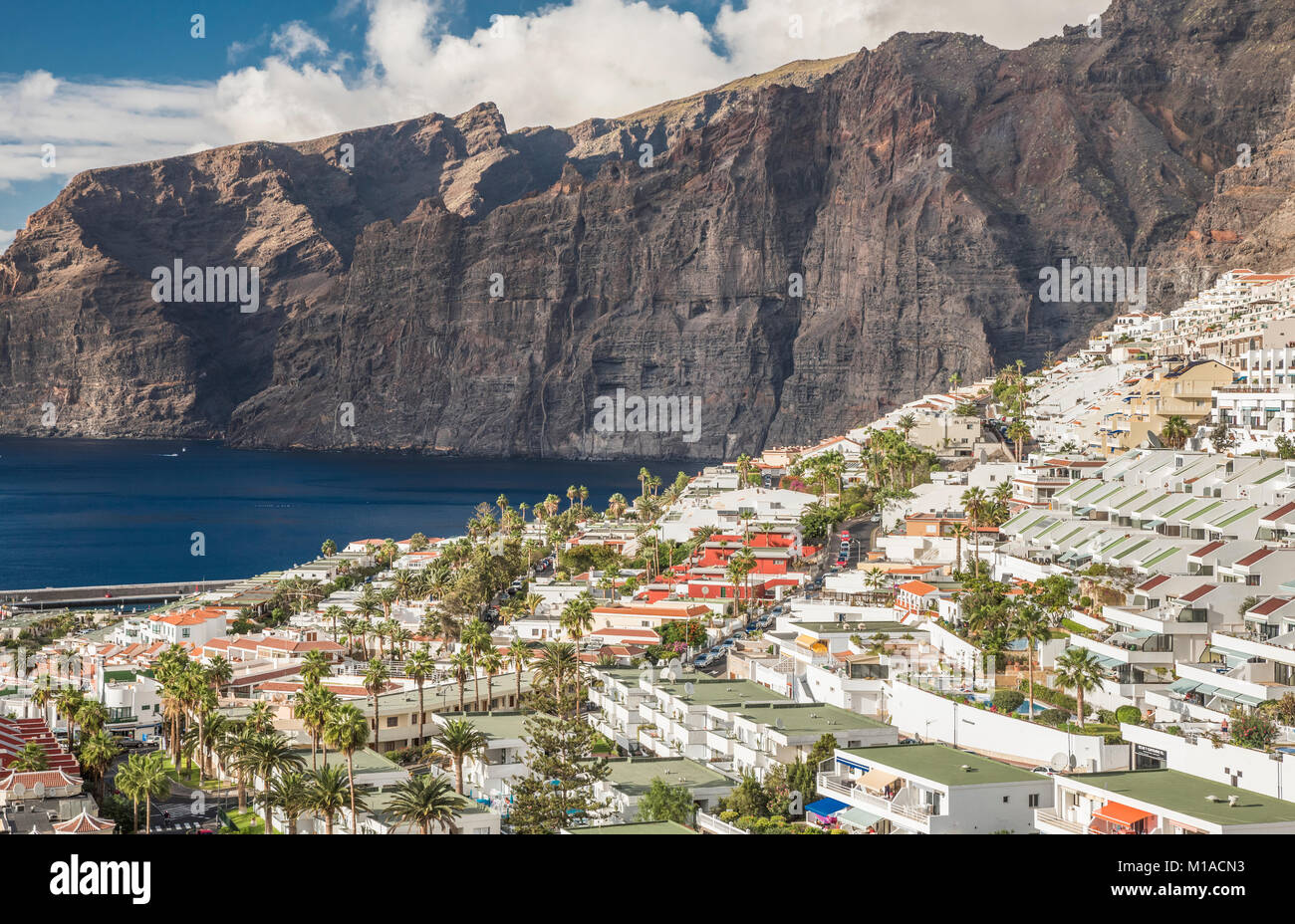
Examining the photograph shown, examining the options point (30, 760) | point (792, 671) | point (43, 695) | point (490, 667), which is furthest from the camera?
point (43, 695)

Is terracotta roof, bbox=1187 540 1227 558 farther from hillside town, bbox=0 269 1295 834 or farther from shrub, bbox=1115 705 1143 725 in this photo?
shrub, bbox=1115 705 1143 725

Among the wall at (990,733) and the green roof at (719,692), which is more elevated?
the wall at (990,733)

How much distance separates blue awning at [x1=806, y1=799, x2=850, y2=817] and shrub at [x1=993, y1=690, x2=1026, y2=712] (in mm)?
6820

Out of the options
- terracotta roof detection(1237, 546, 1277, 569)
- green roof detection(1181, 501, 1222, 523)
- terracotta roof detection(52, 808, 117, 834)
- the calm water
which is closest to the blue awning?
terracotta roof detection(1237, 546, 1277, 569)

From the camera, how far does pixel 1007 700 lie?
39062 mm

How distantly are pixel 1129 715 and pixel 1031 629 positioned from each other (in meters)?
5.22

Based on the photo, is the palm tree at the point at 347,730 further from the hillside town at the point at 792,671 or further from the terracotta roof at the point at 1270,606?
the terracotta roof at the point at 1270,606

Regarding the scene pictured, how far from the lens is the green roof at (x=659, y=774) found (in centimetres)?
3878

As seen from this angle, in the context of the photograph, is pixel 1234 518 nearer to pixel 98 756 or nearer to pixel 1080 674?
pixel 1080 674

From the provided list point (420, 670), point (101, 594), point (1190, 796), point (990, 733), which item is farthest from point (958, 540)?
point (101, 594)

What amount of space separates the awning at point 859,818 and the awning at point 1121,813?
17.4ft

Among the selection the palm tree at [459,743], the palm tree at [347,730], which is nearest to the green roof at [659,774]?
the palm tree at [459,743]

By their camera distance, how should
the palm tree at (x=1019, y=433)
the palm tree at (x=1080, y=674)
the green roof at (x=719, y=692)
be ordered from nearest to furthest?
the palm tree at (x=1080, y=674)
the green roof at (x=719, y=692)
the palm tree at (x=1019, y=433)
